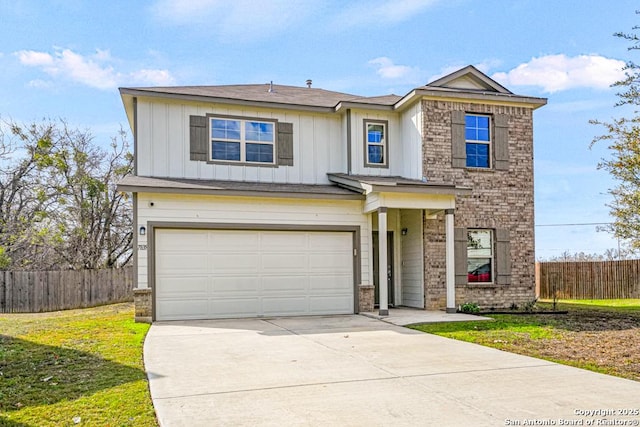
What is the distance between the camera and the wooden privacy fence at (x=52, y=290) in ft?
56.6

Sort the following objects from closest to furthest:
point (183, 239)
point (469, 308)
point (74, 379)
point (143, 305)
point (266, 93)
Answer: point (74, 379)
point (143, 305)
point (183, 239)
point (469, 308)
point (266, 93)

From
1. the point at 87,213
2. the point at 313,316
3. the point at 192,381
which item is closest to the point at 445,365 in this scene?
the point at 192,381

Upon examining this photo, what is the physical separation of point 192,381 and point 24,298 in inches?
540

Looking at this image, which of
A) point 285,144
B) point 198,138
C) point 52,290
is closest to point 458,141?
point 285,144

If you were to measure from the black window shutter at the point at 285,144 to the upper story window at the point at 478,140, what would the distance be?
4466 mm

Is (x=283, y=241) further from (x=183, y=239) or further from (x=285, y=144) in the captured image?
(x=285, y=144)

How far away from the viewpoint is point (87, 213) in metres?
21.2

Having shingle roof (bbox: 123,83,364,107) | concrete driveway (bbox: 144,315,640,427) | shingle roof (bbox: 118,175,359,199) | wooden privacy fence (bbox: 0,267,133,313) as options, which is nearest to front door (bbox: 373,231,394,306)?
shingle roof (bbox: 118,175,359,199)

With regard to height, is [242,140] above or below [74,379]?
above

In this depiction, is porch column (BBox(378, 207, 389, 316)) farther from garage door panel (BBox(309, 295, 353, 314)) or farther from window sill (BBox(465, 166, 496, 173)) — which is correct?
window sill (BBox(465, 166, 496, 173))

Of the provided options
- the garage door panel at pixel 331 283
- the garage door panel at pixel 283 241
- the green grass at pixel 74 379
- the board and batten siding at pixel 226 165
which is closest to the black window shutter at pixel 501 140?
the board and batten siding at pixel 226 165

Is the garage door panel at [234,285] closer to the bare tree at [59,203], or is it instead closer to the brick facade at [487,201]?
the brick facade at [487,201]

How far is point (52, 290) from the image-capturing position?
17500 mm

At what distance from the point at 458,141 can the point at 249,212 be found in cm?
552
